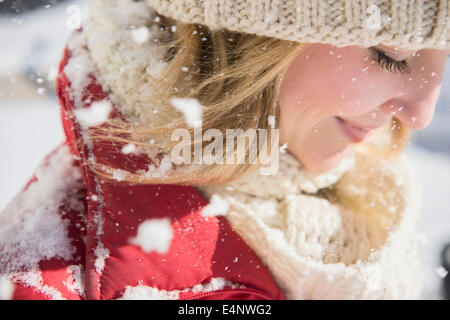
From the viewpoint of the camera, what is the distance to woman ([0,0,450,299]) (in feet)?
2.40

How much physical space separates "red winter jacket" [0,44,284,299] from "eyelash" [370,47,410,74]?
0.41 meters

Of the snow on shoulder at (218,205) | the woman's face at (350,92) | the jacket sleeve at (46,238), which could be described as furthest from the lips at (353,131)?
the jacket sleeve at (46,238)

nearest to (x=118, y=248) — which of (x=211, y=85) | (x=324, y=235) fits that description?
(x=211, y=85)

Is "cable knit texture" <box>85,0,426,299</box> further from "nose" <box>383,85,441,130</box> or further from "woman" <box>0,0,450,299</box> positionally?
"nose" <box>383,85,441,130</box>

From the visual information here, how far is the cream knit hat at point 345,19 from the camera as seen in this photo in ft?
1.87

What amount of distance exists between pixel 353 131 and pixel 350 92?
15cm

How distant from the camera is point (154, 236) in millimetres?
790

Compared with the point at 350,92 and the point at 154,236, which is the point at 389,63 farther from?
the point at 154,236

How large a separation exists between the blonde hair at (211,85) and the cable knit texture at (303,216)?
1.1 inches

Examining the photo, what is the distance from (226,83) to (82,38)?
0.32 meters

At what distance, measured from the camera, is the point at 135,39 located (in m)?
0.77

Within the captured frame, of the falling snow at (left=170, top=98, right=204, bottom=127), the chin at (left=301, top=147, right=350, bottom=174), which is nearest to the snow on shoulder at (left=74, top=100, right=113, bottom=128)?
the falling snow at (left=170, top=98, right=204, bottom=127)

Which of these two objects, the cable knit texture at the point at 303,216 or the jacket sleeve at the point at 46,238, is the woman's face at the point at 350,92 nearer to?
the cable knit texture at the point at 303,216
